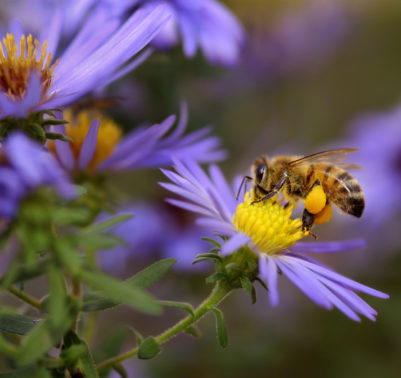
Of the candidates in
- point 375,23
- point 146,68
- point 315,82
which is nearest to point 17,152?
point 146,68

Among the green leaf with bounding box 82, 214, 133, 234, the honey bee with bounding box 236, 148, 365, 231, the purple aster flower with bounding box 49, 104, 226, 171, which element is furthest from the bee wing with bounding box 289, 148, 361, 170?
the green leaf with bounding box 82, 214, 133, 234

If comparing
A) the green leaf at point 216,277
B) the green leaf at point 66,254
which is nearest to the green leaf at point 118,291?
the green leaf at point 66,254

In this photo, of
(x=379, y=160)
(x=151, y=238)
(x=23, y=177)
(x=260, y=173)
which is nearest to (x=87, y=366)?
(x=23, y=177)

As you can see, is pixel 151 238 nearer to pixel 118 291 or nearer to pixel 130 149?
pixel 130 149

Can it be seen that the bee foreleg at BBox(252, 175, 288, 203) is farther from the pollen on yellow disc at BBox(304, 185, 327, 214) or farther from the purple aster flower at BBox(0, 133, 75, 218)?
the purple aster flower at BBox(0, 133, 75, 218)

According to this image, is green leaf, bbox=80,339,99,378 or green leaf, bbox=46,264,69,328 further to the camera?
green leaf, bbox=80,339,99,378

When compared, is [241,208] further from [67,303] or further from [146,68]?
[146,68]
